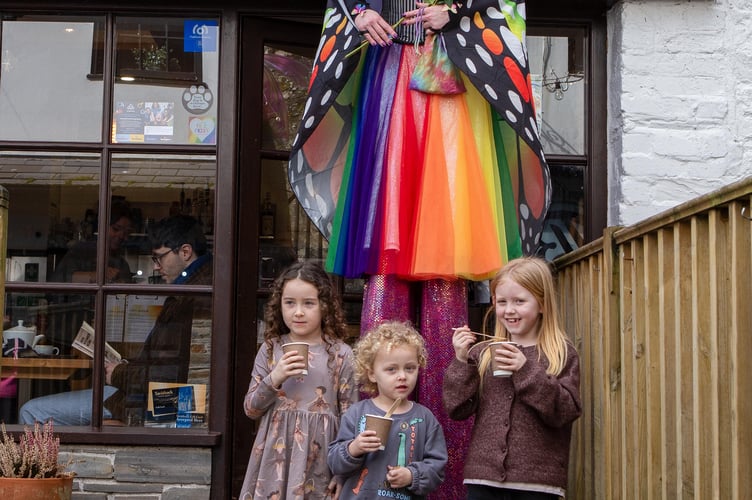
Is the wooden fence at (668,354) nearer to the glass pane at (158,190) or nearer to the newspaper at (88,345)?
the glass pane at (158,190)

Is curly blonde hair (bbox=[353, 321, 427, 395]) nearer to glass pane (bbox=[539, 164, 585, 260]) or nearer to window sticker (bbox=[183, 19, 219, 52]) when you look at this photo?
glass pane (bbox=[539, 164, 585, 260])

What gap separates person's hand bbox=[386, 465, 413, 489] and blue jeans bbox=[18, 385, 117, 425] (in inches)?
63.0

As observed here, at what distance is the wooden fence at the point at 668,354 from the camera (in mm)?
2365

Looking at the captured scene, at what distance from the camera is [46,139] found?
4406 mm

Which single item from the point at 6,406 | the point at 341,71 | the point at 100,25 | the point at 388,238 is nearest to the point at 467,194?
the point at 388,238

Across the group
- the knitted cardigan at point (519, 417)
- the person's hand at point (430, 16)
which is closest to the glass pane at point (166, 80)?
the person's hand at point (430, 16)

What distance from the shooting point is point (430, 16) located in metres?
3.74

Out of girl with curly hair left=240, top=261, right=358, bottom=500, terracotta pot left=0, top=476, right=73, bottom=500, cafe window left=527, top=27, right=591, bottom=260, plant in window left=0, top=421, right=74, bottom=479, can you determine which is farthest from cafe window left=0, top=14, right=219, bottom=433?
cafe window left=527, top=27, right=591, bottom=260

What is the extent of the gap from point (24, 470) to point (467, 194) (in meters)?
1.88

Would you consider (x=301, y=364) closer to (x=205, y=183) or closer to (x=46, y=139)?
(x=205, y=183)

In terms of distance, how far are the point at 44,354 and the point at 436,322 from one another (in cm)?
171

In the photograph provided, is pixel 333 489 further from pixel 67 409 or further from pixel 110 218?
pixel 110 218

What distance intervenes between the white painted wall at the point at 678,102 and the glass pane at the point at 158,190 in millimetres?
1707

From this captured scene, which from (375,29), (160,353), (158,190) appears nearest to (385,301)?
(375,29)
